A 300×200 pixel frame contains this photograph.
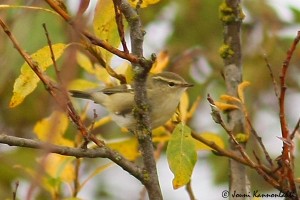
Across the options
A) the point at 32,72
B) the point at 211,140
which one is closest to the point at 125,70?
the point at 211,140

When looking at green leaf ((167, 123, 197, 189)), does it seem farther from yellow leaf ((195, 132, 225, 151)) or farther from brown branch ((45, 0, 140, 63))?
brown branch ((45, 0, 140, 63))

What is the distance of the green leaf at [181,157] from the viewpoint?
2141 millimetres

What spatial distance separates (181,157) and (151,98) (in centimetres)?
134

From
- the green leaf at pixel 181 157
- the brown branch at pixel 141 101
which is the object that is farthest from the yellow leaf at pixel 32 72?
the green leaf at pixel 181 157

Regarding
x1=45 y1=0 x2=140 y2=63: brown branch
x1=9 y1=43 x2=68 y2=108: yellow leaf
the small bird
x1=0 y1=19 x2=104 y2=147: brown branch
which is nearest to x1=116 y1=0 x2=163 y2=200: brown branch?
x1=45 y1=0 x2=140 y2=63: brown branch

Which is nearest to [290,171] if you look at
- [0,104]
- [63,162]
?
[63,162]

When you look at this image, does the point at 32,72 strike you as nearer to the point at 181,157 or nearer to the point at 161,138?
the point at 181,157

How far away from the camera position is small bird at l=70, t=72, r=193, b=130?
2.96 meters

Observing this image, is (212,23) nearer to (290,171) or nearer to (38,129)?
(38,129)

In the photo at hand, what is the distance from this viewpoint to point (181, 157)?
2146 millimetres

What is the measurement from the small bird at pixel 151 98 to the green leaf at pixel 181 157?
500 millimetres

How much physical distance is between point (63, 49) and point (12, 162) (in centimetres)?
203

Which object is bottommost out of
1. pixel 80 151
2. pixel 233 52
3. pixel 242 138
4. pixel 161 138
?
pixel 80 151

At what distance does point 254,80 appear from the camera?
4391 millimetres
